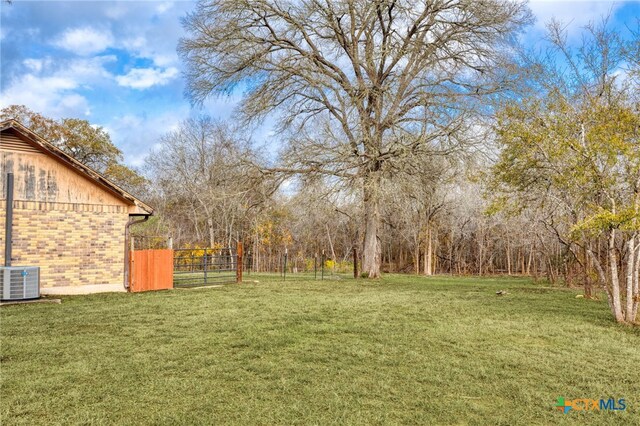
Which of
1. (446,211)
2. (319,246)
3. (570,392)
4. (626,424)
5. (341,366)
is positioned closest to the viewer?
(626,424)

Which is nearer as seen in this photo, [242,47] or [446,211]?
Answer: [242,47]

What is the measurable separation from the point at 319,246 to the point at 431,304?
21.1 m

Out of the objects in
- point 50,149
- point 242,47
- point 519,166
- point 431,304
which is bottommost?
point 431,304

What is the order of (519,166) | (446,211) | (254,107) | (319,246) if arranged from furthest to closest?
(319,246) → (446,211) → (254,107) → (519,166)

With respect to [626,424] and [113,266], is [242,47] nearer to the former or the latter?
[113,266]

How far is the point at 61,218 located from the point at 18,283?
8.10 feet

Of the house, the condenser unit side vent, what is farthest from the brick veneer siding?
the condenser unit side vent

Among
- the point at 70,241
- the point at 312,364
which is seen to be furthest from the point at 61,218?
the point at 312,364

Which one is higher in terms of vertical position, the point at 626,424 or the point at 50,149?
the point at 50,149

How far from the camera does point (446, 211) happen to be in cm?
2714

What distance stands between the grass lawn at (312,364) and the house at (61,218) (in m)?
2.54

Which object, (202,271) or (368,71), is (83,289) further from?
(368,71)

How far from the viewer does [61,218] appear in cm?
1277

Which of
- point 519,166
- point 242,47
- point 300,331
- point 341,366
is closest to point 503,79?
point 519,166
